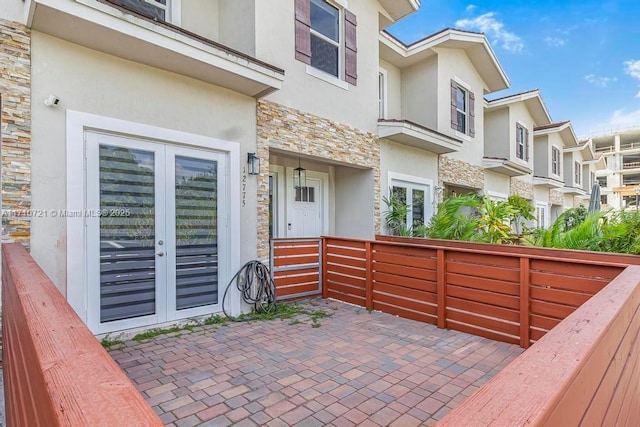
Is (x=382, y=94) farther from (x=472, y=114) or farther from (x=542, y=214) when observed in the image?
(x=542, y=214)

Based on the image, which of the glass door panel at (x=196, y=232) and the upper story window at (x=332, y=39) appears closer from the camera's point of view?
the glass door panel at (x=196, y=232)

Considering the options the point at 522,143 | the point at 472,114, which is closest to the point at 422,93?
the point at 472,114

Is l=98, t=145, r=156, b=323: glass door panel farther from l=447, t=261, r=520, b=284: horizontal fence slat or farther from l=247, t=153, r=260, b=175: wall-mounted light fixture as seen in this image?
l=447, t=261, r=520, b=284: horizontal fence slat

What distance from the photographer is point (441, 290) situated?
525cm

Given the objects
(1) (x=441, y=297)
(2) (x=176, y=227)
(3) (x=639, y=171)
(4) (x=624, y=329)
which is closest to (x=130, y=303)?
(2) (x=176, y=227)

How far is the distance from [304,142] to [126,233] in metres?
3.54

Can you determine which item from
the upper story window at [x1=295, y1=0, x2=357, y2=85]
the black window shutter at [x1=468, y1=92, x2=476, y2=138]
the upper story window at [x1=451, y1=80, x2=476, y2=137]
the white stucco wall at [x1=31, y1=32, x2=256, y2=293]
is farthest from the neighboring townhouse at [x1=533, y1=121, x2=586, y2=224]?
the white stucco wall at [x1=31, y1=32, x2=256, y2=293]

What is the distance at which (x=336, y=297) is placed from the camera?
22.9 ft

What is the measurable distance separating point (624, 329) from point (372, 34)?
8.30 metres

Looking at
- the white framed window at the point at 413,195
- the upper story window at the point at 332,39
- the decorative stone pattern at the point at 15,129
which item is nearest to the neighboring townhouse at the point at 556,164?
the white framed window at the point at 413,195

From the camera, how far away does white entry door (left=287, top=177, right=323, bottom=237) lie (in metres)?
8.54

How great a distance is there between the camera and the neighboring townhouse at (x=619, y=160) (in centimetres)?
4931

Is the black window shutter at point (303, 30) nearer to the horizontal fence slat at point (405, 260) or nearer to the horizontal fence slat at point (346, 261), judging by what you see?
the horizontal fence slat at point (346, 261)

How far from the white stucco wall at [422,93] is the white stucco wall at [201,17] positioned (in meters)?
6.58
